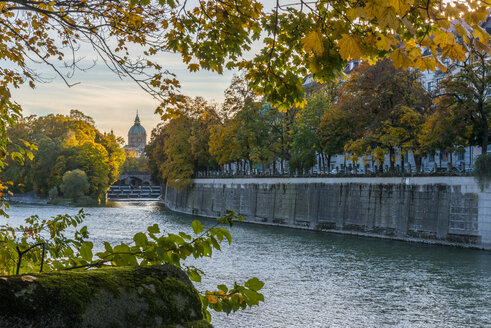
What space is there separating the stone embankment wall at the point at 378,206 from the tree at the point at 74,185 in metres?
26.1

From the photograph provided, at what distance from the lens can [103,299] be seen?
2.39m

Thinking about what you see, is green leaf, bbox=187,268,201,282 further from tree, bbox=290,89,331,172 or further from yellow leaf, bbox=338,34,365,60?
tree, bbox=290,89,331,172

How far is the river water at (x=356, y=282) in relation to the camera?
15320 millimetres

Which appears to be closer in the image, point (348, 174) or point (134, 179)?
point (348, 174)

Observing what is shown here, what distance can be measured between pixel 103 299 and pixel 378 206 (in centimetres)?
3560

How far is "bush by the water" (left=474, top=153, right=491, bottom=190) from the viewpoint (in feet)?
97.6

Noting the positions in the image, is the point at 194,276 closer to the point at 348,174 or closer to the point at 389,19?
the point at 389,19

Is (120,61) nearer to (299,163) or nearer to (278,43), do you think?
(278,43)

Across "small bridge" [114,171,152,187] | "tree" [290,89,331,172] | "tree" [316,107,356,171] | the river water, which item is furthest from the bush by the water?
"small bridge" [114,171,152,187]

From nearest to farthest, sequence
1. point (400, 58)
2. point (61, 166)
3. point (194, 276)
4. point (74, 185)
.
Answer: point (400, 58) < point (194, 276) < point (74, 185) < point (61, 166)

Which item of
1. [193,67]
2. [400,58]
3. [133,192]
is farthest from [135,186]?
[400,58]

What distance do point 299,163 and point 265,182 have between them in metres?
4.58

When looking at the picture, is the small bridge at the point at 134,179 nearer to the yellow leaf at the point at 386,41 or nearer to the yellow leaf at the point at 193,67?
the yellow leaf at the point at 193,67

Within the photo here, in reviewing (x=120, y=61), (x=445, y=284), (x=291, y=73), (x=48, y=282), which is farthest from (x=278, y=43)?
(x=445, y=284)
